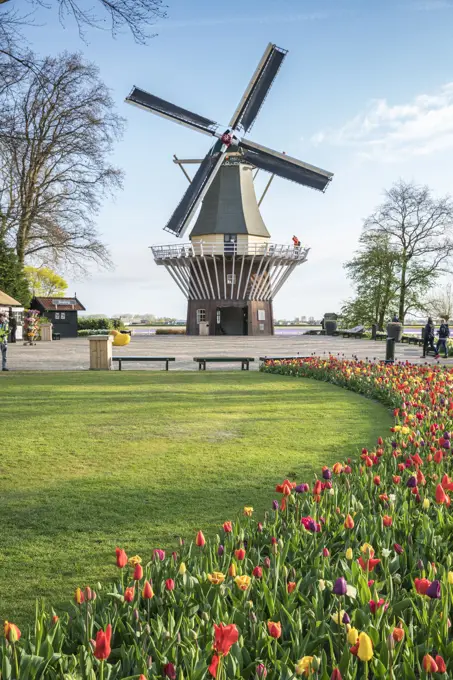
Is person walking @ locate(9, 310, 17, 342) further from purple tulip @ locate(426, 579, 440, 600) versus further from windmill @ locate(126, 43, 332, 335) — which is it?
purple tulip @ locate(426, 579, 440, 600)

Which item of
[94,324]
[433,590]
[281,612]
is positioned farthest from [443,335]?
[94,324]

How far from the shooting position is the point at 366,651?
193 cm

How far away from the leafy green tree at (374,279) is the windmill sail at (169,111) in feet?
47.5

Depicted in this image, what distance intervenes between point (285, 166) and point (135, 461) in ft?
113

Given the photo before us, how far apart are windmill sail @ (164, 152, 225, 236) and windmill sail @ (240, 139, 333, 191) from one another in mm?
1909

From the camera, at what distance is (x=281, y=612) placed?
2.79 m

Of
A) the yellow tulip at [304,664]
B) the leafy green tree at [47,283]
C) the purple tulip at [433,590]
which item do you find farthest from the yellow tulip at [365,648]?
the leafy green tree at [47,283]

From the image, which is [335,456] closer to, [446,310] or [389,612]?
[389,612]

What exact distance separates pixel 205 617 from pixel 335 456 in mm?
4875

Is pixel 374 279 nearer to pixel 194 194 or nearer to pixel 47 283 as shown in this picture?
pixel 194 194

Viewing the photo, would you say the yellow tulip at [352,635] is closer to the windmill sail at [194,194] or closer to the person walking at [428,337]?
the person walking at [428,337]

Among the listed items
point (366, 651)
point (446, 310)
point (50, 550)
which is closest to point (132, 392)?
point (50, 550)

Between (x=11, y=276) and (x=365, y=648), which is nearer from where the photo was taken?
(x=365, y=648)

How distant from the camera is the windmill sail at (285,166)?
3741cm
